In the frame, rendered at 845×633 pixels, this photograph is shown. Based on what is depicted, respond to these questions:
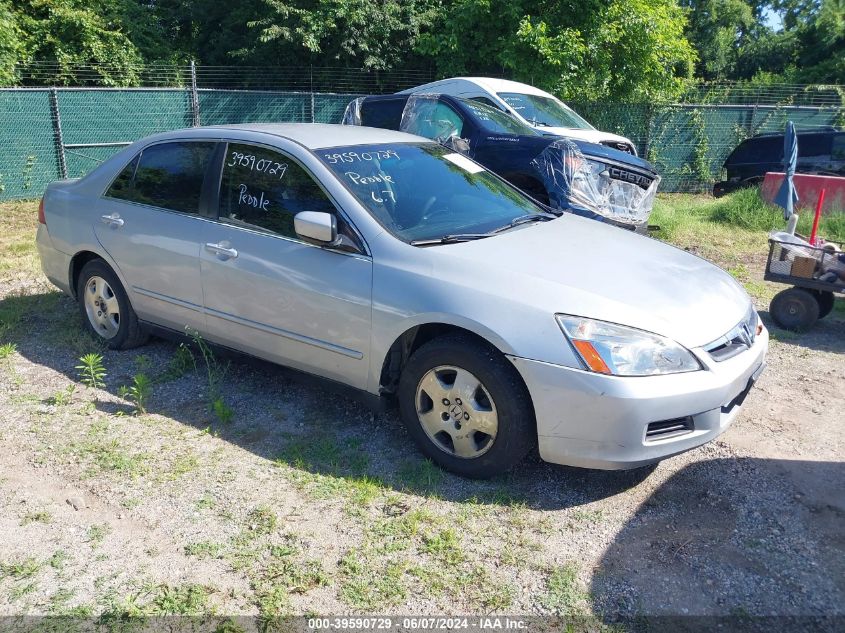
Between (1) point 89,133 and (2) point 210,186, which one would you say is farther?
(1) point 89,133

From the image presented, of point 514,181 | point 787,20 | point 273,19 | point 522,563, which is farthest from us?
point 787,20

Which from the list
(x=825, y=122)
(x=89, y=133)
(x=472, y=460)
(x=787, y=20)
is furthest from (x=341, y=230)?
(x=787, y=20)

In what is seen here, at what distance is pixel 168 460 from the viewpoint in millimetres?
3918

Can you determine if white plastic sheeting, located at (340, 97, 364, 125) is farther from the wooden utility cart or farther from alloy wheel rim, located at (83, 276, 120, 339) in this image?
the wooden utility cart

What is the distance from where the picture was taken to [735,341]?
3.66 metres

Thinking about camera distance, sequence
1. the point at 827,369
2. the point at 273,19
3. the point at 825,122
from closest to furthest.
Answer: the point at 827,369
the point at 825,122
the point at 273,19

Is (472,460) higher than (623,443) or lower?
lower

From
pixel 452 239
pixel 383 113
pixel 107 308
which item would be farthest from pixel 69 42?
pixel 452 239

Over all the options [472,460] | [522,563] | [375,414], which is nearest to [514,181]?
[375,414]

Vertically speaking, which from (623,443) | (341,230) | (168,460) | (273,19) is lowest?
(168,460)

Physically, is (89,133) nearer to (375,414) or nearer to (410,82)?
(410,82)

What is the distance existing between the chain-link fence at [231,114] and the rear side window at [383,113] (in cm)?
604

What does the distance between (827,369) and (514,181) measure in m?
3.84

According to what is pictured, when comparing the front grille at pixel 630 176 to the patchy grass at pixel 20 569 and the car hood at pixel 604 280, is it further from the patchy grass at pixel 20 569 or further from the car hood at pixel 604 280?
the patchy grass at pixel 20 569
